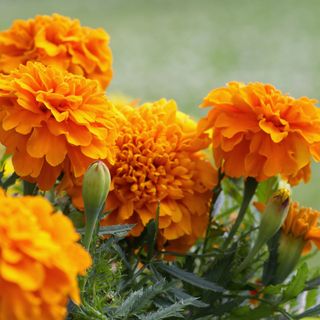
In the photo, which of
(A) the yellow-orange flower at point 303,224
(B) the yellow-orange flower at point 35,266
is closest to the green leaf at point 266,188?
(A) the yellow-orange flower at point 303,224

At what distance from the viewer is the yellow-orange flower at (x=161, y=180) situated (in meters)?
0.60

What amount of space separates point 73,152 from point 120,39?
4.37 meters

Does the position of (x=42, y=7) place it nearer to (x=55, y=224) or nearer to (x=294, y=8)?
(x=294, y=8)

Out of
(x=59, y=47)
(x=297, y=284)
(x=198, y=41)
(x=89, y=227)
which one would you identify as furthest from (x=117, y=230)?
(x=198, y=41)

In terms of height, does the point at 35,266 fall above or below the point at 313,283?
above

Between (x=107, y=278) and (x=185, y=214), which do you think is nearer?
(x=107, y=278)

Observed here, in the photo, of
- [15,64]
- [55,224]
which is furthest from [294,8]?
[55,224]

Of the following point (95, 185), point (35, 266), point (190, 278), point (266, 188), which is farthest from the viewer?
point (266, 188)

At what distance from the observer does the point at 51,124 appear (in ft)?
1.72

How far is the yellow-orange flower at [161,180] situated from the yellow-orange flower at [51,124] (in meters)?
0.05

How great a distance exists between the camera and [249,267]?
2.14 ft

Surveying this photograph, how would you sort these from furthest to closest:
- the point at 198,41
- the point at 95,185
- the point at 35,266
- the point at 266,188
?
the point at 198,41, the point at 266,188, the point at 95,185, the point at 35,266

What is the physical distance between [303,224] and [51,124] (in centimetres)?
22

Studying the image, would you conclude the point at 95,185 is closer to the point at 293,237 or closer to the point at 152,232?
the point at 152,232
